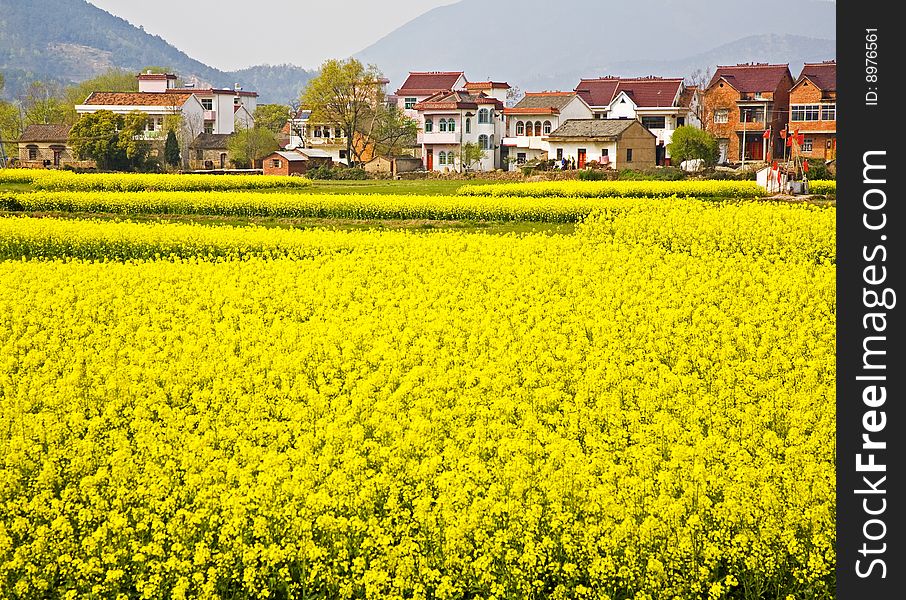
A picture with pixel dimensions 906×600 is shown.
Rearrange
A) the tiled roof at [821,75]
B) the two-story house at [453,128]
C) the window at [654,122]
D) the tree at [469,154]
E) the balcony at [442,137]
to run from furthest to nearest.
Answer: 1. the window at [654,122]
2. the balcony at [442,137]
3. the two-story house at [453,128]
4. the tree at [469,154]
5. the tiled roof at [821,75]

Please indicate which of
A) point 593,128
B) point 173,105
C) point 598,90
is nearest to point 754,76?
point 598,90

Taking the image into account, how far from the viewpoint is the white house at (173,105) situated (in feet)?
291

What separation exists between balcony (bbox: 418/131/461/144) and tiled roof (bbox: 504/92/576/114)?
4944mm

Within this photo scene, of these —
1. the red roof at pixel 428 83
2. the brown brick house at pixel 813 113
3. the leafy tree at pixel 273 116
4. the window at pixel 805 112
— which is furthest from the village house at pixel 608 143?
the leafy tree at pixel 273 116

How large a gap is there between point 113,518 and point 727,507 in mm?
4232

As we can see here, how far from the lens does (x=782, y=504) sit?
26.3ft

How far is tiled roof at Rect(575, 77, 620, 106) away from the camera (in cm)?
8031

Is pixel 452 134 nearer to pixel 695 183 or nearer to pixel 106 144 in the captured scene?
pixel 106 144

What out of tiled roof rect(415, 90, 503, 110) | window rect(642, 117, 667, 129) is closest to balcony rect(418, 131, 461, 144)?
tiled roof rect(415, 90, 503, 110)

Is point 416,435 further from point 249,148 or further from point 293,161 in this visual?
point 249,148

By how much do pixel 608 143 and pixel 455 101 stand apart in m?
12.2

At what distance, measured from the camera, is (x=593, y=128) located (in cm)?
7062

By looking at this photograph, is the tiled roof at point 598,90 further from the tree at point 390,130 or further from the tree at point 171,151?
the tree at point 171,151

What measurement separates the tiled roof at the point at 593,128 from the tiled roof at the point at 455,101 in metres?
6.99
